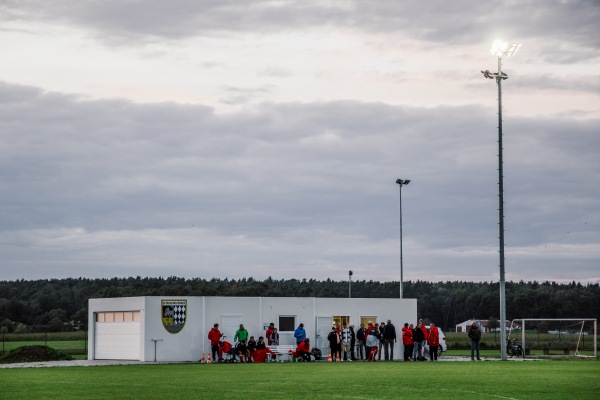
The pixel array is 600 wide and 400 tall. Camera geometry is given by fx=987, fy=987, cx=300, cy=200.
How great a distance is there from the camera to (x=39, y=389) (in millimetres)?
24203

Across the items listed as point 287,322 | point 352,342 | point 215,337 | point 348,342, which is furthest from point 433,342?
point 215,337

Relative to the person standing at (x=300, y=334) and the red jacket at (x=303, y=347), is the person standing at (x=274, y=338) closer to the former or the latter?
the person standing at (x=300, y=334)

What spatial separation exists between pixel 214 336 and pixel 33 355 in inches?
373

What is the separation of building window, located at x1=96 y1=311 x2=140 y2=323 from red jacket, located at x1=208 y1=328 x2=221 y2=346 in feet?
13.6

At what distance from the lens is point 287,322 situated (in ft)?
156

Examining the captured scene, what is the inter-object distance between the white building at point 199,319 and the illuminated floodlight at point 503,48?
13.9m

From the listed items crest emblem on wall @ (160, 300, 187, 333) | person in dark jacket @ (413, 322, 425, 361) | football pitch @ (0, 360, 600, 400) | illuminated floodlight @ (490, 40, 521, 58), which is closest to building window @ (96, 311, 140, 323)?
crest emblem on wall @ (160, 300, 187, 333)

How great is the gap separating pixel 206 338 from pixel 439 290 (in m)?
122

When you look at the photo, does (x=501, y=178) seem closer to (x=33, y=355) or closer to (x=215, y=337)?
(x=215, y=337)

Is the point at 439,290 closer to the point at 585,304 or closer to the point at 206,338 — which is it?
the point at 585,304

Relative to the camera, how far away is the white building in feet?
147

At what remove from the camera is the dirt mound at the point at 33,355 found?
45.9 meters

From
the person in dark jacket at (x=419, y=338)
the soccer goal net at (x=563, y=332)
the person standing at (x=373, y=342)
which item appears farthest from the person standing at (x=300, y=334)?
the soccer goal net at (x=563, y=332)

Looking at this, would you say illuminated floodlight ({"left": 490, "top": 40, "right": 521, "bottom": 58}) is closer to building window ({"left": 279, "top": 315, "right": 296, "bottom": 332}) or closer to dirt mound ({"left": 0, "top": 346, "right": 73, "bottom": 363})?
building window ({"left": 279, "top": 315, "right": 296, "bottom": 332})
